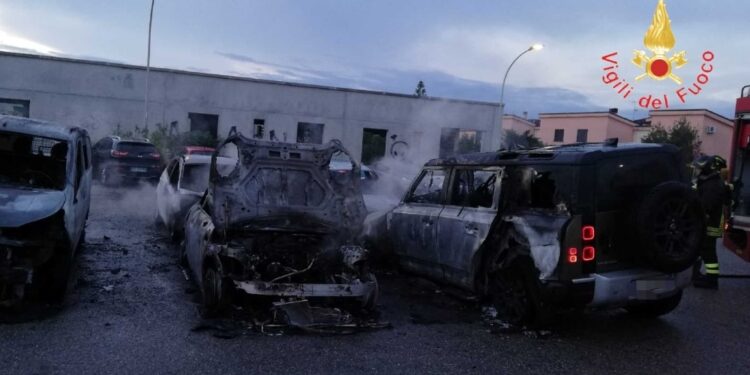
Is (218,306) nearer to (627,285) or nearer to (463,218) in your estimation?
(463,218)

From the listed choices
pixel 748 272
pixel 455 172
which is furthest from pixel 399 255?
pixel 748 272

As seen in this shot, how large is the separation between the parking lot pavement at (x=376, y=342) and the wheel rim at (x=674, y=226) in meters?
0.89

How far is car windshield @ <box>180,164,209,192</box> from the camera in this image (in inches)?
379

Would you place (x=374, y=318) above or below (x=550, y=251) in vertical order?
below

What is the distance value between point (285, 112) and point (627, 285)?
28884 millimetres

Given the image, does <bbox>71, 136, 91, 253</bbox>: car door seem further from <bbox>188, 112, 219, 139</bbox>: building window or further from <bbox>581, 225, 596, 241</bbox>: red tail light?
<bbox>188, 112, 219, 139</bbox>: building window

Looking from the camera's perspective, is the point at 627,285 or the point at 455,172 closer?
the point at 627,285

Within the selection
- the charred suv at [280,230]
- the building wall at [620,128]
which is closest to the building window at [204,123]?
the charred suv at [280,230]

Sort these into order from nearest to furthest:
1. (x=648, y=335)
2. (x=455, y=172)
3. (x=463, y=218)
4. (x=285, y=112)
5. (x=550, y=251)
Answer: (x=550, y=251) < (x=648, y=335) < (x=463, y=218) < (x=455, y=172) < (x=285, y=112)

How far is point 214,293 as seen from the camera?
5703mm

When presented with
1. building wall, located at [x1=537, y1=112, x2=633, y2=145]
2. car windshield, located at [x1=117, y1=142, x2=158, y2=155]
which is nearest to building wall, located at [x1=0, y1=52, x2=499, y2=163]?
car windshield, located at [x1=117, y1=142, x2=158, y2=155]

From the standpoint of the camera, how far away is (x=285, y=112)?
108ft

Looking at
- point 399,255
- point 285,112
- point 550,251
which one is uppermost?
point 285,112

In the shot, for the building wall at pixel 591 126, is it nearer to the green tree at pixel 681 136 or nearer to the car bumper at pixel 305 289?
the green tree at pixel 681 136
